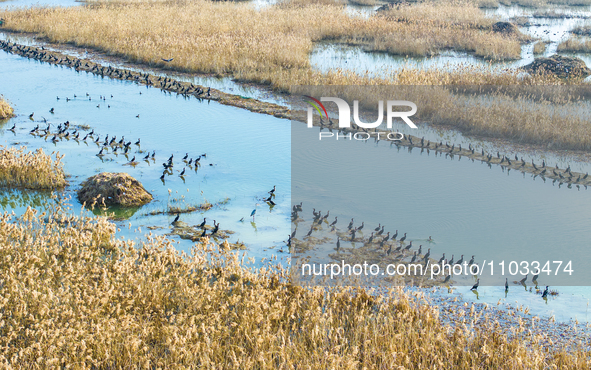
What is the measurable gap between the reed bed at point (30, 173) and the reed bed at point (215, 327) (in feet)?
16.8

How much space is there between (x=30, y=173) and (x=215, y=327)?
888 cm

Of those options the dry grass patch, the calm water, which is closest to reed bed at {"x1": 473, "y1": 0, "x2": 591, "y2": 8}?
the calm water

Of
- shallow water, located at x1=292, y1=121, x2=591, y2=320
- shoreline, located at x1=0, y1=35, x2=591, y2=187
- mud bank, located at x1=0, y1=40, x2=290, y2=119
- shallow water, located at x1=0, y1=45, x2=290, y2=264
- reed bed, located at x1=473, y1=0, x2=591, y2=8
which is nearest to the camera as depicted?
shallow water, located at x1=292, y1=121, x2=591, y2=320

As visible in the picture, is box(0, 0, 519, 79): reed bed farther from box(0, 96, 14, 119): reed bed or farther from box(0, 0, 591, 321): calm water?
box(0, 96, 14, 119): reed bed

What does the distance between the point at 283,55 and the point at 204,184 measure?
14.9m

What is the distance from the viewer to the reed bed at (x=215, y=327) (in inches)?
251

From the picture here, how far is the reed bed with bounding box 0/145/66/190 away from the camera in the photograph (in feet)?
44.8

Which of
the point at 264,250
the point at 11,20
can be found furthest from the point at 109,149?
the point at 11,20

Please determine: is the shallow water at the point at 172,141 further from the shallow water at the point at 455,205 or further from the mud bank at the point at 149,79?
the shallow water at the point at 455,205

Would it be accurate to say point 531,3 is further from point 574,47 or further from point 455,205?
point 455,205

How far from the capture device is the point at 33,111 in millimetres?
21000

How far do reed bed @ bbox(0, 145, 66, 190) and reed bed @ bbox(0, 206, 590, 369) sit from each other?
5.12 metres

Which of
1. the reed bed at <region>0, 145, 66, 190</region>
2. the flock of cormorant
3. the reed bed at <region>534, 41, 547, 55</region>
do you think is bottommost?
the flock of cormorant

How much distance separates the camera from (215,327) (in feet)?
24.2
